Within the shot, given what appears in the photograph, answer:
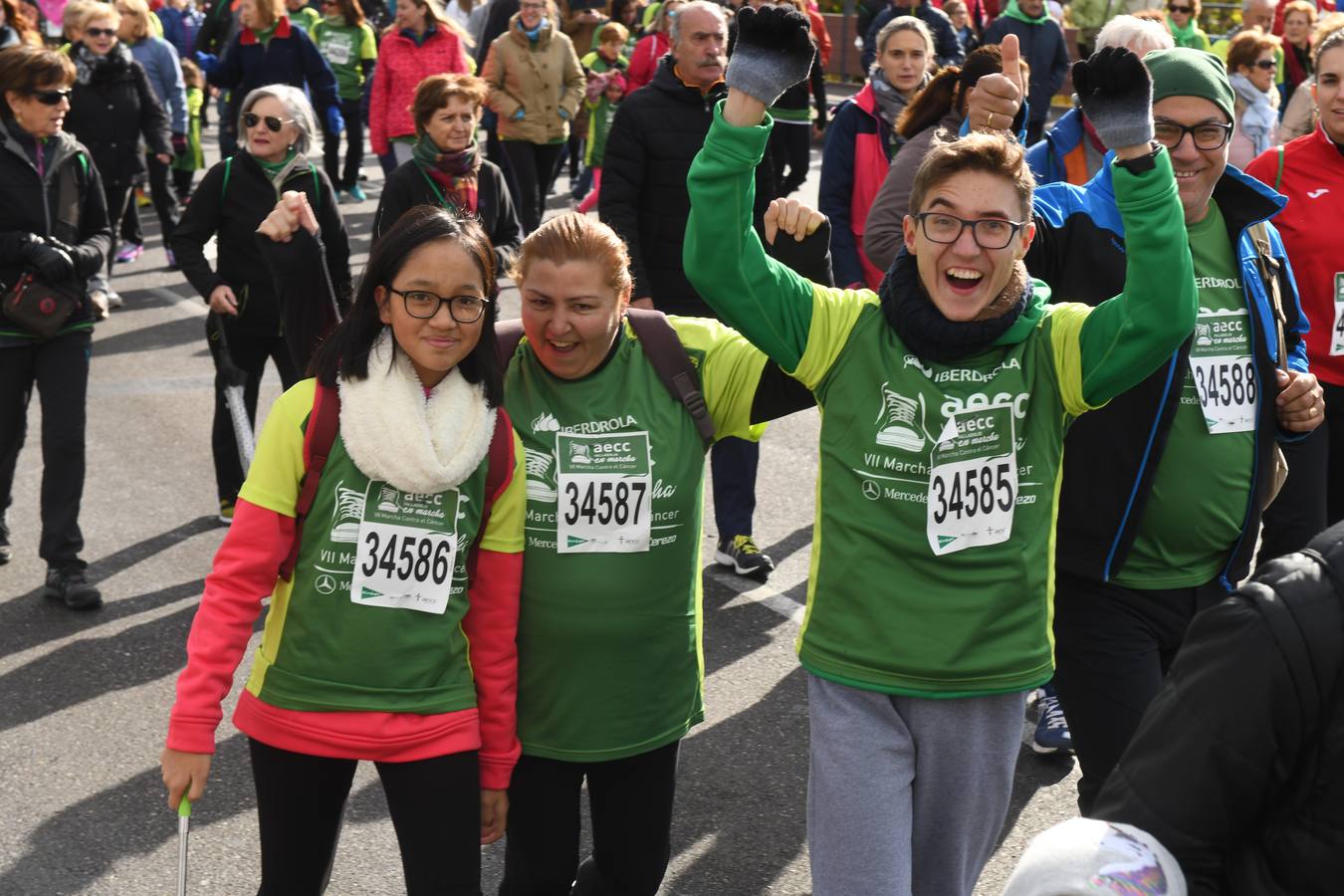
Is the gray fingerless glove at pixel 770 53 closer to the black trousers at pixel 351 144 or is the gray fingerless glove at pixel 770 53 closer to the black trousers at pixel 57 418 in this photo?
the black trousers at pixel 57 418

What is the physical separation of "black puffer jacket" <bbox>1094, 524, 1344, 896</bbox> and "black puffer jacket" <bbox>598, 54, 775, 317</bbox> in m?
4.81

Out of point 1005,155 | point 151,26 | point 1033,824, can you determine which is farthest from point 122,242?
point 1005,155

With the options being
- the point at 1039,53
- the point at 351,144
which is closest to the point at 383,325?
the point at 1039,53

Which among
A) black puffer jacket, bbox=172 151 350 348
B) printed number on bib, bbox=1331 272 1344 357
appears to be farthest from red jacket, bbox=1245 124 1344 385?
→ black puffer jacket, bbox=172 151 350 348

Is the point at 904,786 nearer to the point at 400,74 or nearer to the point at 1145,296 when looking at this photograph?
the point at 1145,296

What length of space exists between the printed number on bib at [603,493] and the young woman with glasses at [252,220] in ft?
10.3

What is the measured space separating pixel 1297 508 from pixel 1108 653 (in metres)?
1.27

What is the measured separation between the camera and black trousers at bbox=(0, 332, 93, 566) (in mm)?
6348

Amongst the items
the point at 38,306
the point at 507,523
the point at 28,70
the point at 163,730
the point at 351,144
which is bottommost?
the point at 163,730

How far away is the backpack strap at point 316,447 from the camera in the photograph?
3184 millimetres

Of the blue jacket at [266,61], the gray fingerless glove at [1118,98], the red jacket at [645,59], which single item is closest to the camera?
the gray fingerless glove at [1118,98]

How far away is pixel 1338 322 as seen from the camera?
17.0 feet

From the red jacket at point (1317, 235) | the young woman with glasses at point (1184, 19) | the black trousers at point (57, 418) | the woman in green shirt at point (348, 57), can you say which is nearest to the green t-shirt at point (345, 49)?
the woman in green shirt at point (348, 57)

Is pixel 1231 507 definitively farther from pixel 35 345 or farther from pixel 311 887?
pixel 35 345
